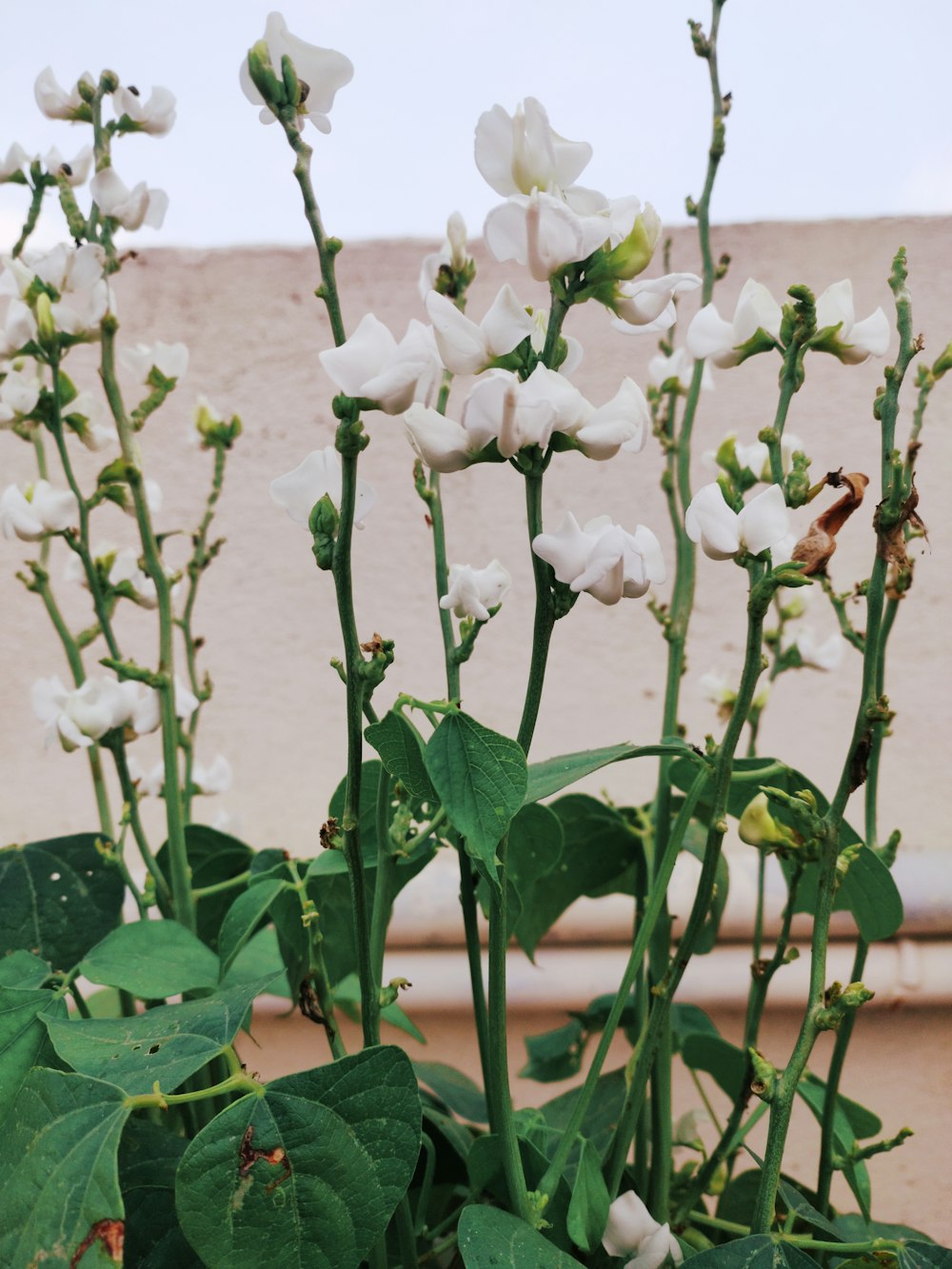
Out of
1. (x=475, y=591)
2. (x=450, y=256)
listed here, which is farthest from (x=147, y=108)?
(x=475, y=591)

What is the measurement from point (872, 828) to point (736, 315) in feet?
0.56

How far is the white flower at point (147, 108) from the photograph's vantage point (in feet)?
1.18

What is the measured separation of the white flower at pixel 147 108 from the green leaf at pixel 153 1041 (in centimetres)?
30

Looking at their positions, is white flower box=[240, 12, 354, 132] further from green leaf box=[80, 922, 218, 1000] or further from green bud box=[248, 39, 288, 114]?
green leaf box=[80, 922, 218, 1000]

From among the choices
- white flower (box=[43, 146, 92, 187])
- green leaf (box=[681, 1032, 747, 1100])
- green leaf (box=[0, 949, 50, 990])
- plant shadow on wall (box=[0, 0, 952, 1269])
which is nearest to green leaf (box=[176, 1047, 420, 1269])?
plant shadow on wall (box=[0, 0, 952, 1269])

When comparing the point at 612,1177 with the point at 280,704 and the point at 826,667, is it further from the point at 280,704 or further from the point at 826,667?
the point at 280,704

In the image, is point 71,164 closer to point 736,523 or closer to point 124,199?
point 124,199

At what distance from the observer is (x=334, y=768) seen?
875mm

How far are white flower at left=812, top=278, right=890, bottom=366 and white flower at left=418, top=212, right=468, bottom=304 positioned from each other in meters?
0.11

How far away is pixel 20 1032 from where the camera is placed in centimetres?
27

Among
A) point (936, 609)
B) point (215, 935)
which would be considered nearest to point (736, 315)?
point (215, 935)

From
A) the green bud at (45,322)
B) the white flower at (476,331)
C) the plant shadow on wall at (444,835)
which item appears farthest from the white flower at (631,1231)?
the green bud at (45,322)

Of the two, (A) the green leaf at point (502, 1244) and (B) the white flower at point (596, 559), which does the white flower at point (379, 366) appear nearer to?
(B) the white flower at point (596, 559)

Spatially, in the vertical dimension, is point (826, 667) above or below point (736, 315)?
below
